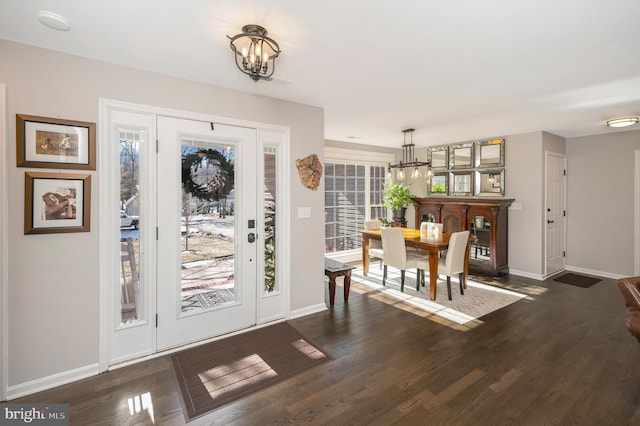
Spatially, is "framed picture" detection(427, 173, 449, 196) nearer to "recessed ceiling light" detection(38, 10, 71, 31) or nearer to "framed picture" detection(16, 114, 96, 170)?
"framed picture" detection(16, 114, 96, 170)

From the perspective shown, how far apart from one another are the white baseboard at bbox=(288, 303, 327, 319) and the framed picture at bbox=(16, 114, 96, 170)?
238 cm

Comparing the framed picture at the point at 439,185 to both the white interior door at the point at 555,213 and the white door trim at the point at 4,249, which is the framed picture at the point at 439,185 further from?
the white door trim at the point at 4,249

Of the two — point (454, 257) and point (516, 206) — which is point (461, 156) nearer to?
point (516, 206)

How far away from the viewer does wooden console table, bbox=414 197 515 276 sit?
5.19 m

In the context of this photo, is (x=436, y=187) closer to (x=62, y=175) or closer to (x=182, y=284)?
(x=182, y=284)

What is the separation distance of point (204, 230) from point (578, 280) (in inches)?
227

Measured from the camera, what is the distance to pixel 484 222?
544 centimetres

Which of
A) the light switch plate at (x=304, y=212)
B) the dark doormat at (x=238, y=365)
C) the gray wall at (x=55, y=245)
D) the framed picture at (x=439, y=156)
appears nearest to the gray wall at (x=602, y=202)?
the framed picture at (x=439, y=156)

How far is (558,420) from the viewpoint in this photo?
1.95 meters

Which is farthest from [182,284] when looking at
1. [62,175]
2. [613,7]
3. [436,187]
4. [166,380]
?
[436,187]

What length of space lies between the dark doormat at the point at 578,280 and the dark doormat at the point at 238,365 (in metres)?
4.48

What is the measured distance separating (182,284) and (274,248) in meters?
0.99

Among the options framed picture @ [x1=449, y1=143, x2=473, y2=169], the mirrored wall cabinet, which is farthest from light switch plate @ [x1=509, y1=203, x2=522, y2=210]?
framed picture @ [x1=449, y1=143, x2=473, y2=169]

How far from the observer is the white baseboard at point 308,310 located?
354 cm
